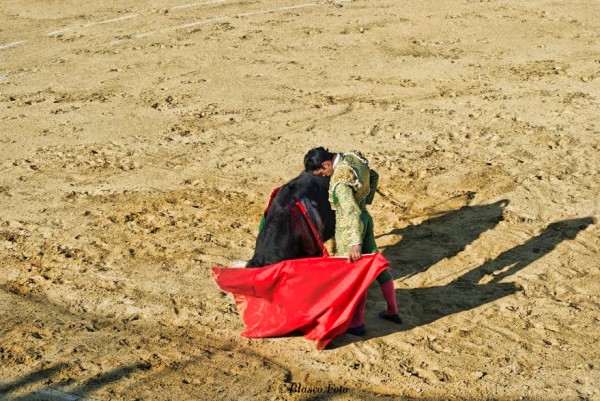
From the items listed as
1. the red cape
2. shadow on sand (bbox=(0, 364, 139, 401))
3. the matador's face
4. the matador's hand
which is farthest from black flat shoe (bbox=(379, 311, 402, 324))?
shadow on sand (bbox=(0, 364, 139, 401))

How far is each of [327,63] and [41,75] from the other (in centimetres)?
388

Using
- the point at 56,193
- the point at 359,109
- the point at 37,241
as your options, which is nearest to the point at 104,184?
the point at 56,193

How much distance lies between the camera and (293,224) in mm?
8469

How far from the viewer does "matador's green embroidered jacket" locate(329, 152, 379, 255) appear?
26.7 ft

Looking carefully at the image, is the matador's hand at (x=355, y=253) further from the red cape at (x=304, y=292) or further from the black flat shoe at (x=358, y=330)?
the black flat shoe at (x=358, y=330)

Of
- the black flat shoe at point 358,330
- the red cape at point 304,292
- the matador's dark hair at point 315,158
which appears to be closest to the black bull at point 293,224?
the red cape at point 304,292

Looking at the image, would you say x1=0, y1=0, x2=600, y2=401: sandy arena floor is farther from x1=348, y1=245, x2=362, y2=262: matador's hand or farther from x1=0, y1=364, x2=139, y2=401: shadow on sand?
x1=348, y1=245, x2=362, y2=262: matador's hand

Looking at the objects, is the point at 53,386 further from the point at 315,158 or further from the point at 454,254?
the point at 454,254

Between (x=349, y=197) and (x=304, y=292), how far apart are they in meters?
0.81

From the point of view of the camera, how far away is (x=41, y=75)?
48.4 feet

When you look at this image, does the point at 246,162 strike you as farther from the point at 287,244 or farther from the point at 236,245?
the point at 287,244

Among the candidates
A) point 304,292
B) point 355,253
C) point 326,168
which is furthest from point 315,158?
point 304,292

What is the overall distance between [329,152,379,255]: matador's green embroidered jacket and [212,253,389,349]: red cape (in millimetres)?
178

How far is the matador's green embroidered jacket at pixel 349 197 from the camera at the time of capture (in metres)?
8.14
